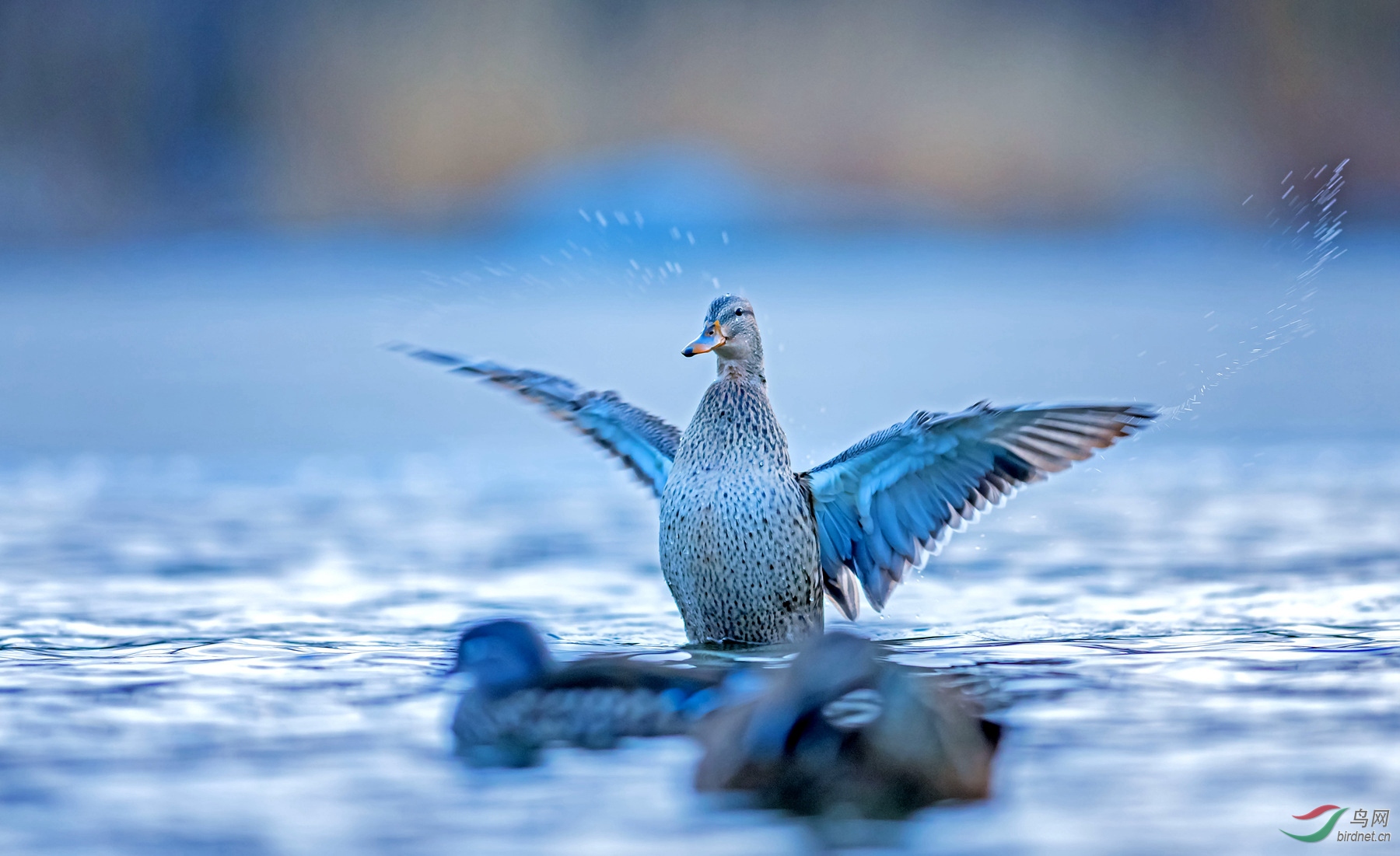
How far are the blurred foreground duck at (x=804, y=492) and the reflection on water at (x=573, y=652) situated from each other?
0.25m

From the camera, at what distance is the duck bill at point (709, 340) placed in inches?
223

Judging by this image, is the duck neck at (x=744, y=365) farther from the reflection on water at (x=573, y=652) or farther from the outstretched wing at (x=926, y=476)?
the reflection on water at (x=573, y=652)

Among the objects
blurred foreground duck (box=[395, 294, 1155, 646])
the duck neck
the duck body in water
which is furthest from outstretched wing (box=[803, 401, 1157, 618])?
the duck neck

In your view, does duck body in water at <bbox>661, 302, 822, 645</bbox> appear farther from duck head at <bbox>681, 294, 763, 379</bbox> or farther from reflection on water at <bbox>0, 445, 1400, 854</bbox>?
reflection on water at <bbox>0, 445, 1400, 854</bbox>

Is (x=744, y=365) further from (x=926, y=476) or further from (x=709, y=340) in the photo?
(x=926, y=476)

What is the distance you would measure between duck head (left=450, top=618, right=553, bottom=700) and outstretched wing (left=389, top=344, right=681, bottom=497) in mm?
1830

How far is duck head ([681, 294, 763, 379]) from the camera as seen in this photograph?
585 centimetres

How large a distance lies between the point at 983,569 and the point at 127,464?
16.7 ft

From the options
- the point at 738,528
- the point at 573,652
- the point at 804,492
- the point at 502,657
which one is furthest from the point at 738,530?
the point at 502,657

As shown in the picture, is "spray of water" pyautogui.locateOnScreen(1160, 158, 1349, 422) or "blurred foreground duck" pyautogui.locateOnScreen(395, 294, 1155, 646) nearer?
"blurred foreground duck" pyautogui.locateOnScreen(395, 294, 1155, 646)

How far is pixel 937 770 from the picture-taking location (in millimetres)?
3580

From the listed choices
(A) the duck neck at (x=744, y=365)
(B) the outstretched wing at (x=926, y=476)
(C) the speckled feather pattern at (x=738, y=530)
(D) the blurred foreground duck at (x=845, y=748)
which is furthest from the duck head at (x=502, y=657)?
(A) the duck neck at (x=744, y=365)

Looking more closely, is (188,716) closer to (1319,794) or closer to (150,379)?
(1319,794)

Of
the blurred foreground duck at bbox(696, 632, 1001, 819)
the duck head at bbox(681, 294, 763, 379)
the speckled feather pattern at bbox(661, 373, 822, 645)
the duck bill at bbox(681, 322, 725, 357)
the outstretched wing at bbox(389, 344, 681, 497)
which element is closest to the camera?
the blurred foreground duck at bbox(696, 632, 1001, 819)
